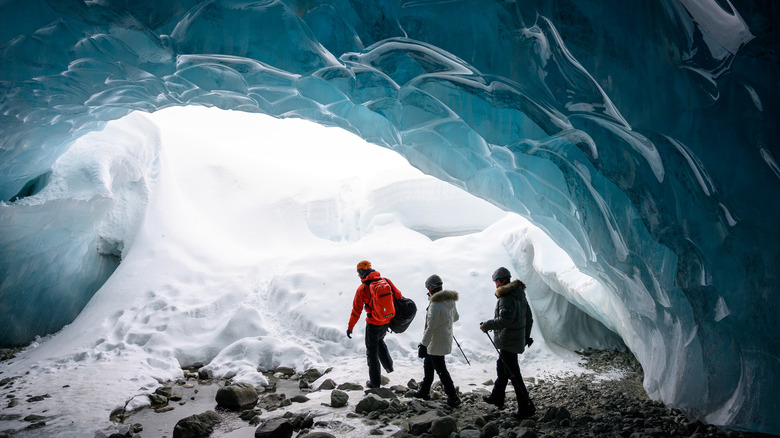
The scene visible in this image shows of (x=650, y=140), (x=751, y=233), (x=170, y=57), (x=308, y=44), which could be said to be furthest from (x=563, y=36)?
(x=170, y=57)

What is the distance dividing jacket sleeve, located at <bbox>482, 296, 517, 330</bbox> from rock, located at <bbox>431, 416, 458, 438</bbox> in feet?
2.97

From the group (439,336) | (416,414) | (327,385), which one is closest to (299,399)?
(327,385)

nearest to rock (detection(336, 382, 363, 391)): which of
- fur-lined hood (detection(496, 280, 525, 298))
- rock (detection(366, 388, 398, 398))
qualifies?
rock (detection(366, 388, 398, 398))

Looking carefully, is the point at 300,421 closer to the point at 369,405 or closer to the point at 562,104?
the point at 369,405

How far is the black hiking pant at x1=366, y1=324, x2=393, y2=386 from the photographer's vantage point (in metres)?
4.94

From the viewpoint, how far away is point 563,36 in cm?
322

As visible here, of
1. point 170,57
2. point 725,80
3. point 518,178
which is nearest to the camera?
point 725,80

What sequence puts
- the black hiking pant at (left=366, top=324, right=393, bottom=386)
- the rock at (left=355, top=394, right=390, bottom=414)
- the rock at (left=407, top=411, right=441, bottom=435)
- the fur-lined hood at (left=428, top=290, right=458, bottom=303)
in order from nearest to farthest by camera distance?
the rock at (left=407, top=411, right=441, bottom=435) < the rock at (left=355, top=394, right=390, bottom=414) < the fur-lined hood at (left=428, top=290, right=458, bottom=303) < the black hiking pant at (left=366, top=324, right=393, bottom=386)

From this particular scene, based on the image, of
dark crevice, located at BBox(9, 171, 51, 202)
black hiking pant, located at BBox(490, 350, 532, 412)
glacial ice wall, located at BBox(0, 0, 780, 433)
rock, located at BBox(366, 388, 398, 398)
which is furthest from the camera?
dark crevice, located at BBox(9, 171, 51, 202)

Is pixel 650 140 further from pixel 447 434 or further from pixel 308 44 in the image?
pixel 308 44

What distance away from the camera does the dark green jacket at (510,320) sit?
4.10m

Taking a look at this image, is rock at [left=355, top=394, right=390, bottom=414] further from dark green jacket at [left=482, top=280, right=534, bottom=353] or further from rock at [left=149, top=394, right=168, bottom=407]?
rock at [left=149, top=394, right=168, bottom=407]

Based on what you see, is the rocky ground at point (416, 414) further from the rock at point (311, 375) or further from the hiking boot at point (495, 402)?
the rock at point (311, 375)

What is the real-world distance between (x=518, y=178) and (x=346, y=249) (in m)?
4.33
